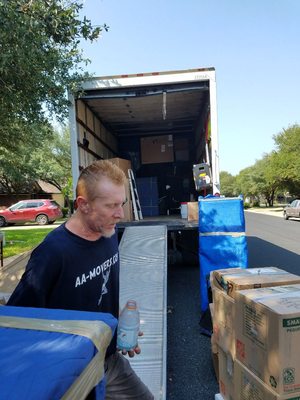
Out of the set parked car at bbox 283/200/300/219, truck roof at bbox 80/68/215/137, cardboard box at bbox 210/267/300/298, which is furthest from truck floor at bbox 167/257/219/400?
parked car at bbox 283/200/300/219

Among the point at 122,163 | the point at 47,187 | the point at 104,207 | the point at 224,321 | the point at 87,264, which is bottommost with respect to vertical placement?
the point at 224,321

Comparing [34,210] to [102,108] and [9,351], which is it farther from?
[9,351]

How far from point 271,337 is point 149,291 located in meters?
2.61

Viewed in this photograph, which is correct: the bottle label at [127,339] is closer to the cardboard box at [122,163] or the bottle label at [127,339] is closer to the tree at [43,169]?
the cardboard box at [122,163]

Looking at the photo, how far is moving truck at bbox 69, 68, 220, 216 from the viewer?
6.75 meters

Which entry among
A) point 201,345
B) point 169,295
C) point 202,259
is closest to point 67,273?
point 201,345

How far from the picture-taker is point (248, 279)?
2980mm

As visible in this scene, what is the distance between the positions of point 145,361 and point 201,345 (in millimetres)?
1071

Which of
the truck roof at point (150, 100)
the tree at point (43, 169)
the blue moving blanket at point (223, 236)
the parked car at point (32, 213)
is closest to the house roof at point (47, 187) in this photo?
the tree at point (43, 169)

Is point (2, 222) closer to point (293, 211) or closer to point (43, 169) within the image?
point (43, 169)

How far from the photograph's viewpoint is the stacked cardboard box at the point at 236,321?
244cm

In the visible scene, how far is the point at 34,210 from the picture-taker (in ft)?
74.7

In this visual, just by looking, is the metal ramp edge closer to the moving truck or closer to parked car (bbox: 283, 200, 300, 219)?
the moving truck

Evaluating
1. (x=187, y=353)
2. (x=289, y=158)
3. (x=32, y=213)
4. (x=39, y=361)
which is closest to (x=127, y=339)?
(x=39, y=361)
